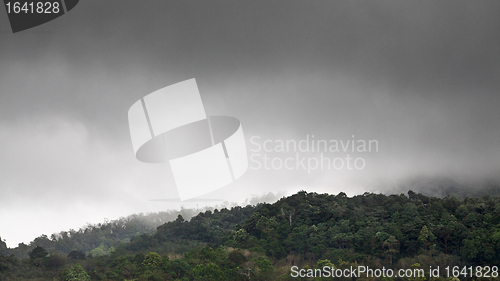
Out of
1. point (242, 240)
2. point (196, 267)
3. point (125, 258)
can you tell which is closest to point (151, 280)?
point (196, 267)

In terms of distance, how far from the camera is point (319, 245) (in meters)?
61.4

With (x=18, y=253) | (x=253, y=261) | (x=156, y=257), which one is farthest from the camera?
(x=18, y=253)

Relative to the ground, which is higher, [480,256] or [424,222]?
[424,222]

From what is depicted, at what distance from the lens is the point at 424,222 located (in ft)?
193

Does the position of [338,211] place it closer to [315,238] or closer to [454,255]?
[315,238]

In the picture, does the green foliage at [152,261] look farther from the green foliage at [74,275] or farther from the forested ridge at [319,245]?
the green foliage at [74,275]

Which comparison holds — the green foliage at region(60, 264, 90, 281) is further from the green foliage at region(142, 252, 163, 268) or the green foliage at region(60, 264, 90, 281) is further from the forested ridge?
the green foliage at region(142, 252, 163, 268)

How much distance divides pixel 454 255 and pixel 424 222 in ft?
20.3

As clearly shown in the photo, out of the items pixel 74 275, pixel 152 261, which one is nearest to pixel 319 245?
pixel 152 261

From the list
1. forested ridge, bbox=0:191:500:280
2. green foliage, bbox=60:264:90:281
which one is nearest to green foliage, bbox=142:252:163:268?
forested ridge, bbox=0:191:500:280

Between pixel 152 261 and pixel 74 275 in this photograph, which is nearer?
pixel 74 275

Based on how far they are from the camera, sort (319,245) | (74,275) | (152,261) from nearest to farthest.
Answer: (74,275), (152,261), (319,245)

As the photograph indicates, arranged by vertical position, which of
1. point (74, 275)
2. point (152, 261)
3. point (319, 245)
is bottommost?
point (74, 275)

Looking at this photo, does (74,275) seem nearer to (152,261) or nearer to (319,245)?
(152,261)
